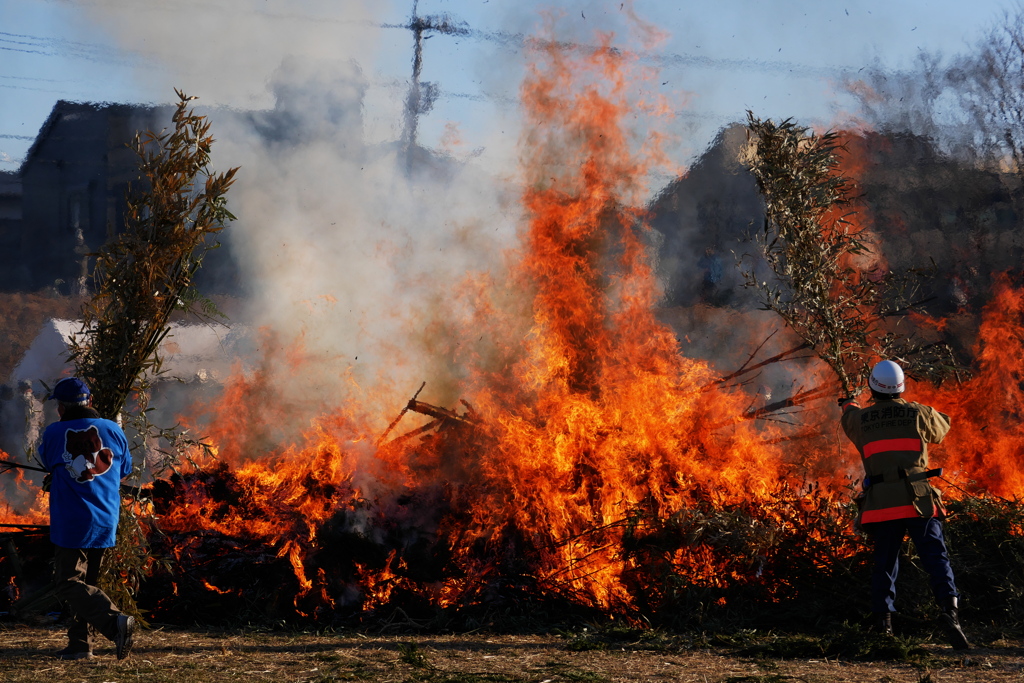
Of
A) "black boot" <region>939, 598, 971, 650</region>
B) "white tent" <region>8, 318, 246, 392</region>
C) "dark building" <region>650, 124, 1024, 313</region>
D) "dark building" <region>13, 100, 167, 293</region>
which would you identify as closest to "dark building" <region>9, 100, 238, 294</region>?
"dark building" <region>13, 100, 167, 293</region>

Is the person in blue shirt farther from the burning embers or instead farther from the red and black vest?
the red and black vest

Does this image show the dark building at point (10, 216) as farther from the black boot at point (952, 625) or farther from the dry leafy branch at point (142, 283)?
the black boot at point (952, 625)

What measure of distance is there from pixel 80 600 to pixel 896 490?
5141mm

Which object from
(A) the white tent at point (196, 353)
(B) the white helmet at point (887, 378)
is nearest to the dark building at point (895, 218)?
(B) the white helmet at point (887, 378)

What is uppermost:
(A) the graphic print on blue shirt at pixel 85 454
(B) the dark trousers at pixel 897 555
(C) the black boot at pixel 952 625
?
(A) the graphic print on blue shirt at pixel 85 454

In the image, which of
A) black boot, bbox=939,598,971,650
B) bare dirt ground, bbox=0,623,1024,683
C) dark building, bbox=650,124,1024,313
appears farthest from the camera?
dark building, bbox=650,124,1024,313

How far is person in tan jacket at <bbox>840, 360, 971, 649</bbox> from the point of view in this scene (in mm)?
5305

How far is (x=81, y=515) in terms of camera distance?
492 cm

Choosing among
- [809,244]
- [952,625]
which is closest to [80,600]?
[952,625]

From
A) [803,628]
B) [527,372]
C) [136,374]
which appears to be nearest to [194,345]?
[527,372]

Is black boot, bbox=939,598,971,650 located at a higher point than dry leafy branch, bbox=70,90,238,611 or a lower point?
lower

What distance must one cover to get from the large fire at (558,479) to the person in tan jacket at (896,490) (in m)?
0.87

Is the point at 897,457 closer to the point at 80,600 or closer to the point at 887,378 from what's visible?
the point at 887,378

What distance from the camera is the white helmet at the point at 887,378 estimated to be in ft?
18.4
